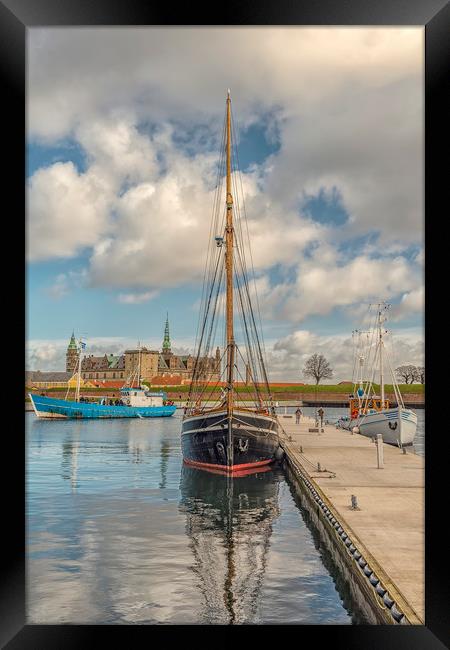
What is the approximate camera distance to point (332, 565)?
11.6m

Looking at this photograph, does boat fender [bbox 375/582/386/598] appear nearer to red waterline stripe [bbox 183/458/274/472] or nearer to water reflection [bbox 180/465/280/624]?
water reflection [bbox 180/465/280/624]

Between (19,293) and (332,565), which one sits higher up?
(19,293)

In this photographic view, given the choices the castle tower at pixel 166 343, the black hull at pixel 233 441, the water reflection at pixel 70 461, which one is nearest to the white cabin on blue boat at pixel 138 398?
the water reflection at pixel 70 461

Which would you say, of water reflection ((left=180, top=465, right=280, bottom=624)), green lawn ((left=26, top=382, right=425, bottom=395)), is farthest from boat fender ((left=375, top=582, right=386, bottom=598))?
green lawn ((left=26, top=382, right=425, bottom=395))

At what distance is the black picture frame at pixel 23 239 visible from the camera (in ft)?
17.8

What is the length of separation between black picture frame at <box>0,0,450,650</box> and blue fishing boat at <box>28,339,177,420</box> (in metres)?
61.7

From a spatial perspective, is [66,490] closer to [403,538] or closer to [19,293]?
[403,538]

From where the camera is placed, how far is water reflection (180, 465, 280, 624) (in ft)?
33.2

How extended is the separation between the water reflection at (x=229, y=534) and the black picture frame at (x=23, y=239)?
4.13 meters

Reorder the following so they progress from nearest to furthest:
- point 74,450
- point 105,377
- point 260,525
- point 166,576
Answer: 1. point 166,576
2. point 260,525
3. point 74,450
4. point 105,377

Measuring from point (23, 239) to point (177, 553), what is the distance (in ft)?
29.9

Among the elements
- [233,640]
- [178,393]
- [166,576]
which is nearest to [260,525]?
[166,576]

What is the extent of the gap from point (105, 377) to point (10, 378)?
552 feet

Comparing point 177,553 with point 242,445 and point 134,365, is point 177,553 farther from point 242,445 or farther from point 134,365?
point 134,365
